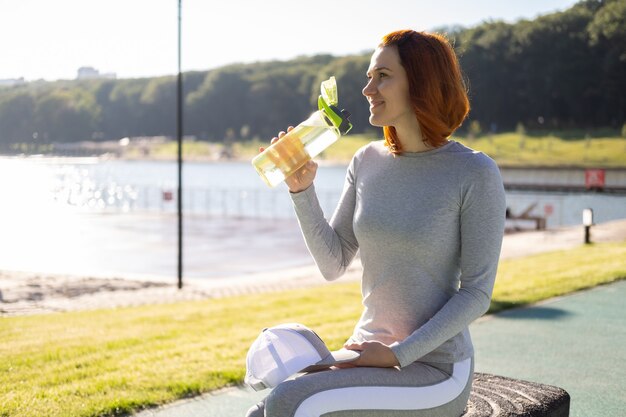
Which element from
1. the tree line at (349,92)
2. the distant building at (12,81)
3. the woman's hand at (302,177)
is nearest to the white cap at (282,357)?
the woman's hand at (302,177)

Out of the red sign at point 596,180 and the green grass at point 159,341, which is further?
the red sign at point 596,180

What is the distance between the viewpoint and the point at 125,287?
16938 mm

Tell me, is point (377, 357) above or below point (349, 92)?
below

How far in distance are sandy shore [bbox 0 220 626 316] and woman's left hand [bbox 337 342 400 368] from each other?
36.4 feet

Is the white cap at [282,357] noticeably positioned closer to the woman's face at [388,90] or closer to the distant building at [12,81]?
the woman's face at [388,90]

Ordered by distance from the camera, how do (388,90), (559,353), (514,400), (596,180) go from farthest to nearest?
(596,180) → (559,353) → (514,400) → (388,90)

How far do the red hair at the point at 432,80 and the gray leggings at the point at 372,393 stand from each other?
81 cm

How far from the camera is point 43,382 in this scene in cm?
566

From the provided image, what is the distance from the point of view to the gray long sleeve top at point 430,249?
261 cm

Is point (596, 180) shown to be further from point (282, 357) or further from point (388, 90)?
point (282, 357)

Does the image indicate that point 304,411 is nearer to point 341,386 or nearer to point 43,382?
point 341,386

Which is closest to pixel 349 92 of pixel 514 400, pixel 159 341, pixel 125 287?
pixel 125 287

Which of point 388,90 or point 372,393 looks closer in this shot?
point 372,393

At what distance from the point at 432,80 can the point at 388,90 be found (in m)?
0.16
